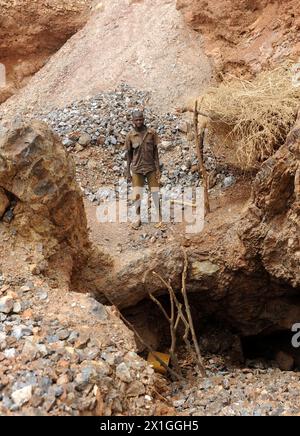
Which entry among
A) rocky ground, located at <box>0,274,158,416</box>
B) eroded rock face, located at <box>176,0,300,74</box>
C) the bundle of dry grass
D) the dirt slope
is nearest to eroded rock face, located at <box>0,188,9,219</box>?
rocky ground, located at <box>0,274,158,416</box>

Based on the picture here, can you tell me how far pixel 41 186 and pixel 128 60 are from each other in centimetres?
568

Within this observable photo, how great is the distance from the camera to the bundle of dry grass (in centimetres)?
771

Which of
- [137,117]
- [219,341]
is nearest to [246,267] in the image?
[219,341]

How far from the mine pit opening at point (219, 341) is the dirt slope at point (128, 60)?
390 centimetres

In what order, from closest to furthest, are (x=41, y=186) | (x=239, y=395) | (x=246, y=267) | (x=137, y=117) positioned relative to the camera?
(x=239, y=395), (x=41, y=186), (x=137, y=117), (x=246, y=267)

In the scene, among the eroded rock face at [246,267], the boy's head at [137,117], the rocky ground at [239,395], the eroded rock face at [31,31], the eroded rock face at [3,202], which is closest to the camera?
the rocky ground at [239,395]

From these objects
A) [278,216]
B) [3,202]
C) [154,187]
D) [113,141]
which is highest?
[3,202]

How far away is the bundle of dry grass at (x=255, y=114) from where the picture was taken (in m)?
7.71

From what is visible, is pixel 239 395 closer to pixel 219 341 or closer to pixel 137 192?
pixel 219 341

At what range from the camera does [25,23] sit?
40.8ft

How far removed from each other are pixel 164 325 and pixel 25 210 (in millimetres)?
3050

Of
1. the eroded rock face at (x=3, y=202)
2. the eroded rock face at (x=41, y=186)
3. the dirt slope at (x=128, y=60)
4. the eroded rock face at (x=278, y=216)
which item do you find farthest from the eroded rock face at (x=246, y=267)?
the dirt slope at (x=128, y=60)

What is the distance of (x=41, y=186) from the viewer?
6.47 meters

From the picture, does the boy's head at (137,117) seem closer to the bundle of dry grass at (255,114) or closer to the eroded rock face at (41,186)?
the bundle of dry grass at (255,114)
